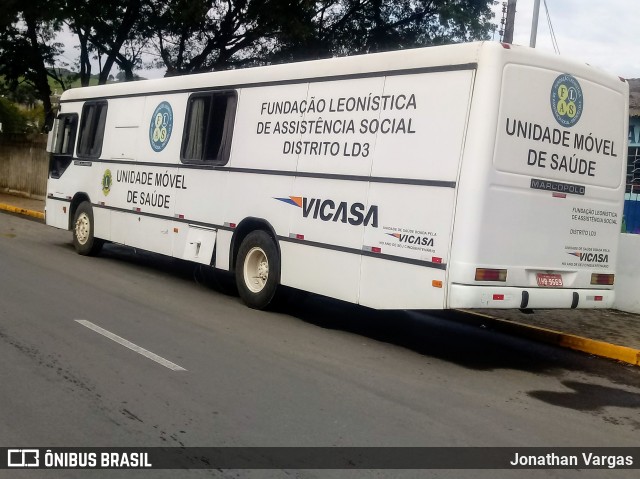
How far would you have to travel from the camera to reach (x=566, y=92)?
9031 mm

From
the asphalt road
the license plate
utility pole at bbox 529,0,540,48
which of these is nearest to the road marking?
the asphalt road

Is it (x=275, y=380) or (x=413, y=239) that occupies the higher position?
(x=413, y=239)

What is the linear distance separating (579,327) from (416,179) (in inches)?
166

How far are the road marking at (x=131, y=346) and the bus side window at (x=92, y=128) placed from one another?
674cm

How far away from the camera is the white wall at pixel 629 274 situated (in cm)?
1300

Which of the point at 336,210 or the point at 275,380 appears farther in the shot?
the point at 336,210

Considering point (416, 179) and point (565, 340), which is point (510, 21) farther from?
point (416, 179)

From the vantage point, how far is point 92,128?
15789 millimetres

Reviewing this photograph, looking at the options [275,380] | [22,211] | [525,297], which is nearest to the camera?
[275,380]

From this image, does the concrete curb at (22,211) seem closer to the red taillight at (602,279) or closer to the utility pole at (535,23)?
the utility pole at (535,23)

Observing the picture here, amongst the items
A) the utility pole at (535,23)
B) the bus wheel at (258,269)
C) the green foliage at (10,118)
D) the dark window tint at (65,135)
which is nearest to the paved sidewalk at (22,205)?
the green foliage at (10,118)

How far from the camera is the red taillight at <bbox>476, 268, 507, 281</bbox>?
27.7 feet

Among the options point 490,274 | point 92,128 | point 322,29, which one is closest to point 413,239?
point 490,274

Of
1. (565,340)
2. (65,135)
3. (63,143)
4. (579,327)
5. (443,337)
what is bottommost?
(443,337)
